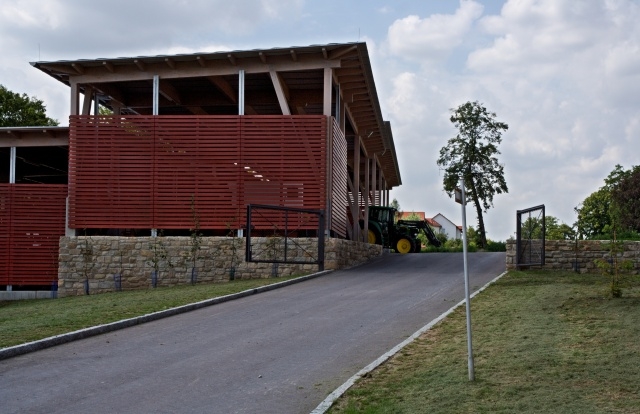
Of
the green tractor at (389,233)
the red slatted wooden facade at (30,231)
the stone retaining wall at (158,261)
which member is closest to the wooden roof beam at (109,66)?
the red slatted wooden facade at (30,231)

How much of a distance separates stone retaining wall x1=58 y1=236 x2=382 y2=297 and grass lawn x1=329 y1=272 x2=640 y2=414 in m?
11.9

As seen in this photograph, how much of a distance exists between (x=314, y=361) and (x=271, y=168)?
1608cm

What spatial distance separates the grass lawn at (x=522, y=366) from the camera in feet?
25.8

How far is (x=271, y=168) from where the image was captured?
26641 mm

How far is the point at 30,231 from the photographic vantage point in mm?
28938

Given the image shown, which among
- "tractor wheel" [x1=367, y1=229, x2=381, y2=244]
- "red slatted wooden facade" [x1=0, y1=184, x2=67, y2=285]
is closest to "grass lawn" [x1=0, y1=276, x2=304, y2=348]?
"red slatted wooden facade" [x1=0, y1=184, x2=67, y2=285]

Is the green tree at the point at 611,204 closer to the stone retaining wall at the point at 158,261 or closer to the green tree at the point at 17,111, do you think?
the stone retaining wall at the point at 158,261

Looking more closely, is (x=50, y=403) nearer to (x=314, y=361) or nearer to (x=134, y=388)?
(x=134, y=388)

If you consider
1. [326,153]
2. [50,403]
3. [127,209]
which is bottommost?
[50,403]

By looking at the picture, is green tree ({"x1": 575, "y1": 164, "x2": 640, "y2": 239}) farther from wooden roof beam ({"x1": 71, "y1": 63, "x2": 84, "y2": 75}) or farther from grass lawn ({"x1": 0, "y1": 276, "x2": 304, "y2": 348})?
wooden roof beam ({"x1": 71, "y1": 63, "x2": 84, "y2": 75})

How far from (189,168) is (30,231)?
21.1 ft

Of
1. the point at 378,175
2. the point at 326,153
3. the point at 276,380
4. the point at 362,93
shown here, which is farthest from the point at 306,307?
the point at 378,175

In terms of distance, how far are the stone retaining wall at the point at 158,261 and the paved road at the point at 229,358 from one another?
276 inches

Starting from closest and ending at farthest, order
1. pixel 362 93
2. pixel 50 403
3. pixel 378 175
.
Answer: pixel 50 403 < pixel 362 93 < pixel 378 175
